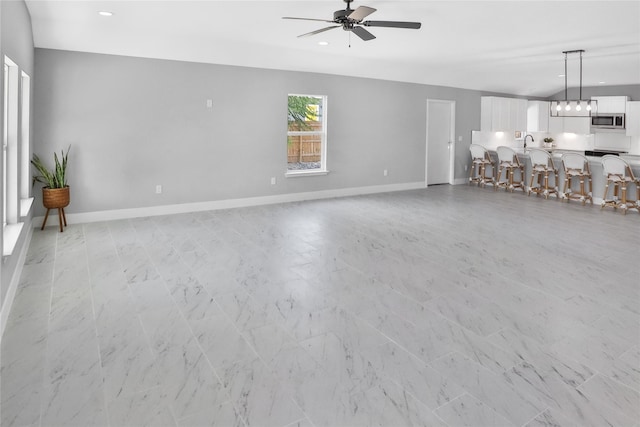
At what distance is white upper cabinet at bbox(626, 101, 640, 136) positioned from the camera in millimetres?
9602

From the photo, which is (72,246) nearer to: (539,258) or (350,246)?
(350,246)

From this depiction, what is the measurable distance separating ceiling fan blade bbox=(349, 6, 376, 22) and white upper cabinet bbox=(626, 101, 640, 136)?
8928 mm

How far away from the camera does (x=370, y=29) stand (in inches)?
209

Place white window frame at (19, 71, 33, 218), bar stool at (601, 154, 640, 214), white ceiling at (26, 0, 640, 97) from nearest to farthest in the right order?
white ceiling at (26, 0, 640, 97)
white window frame at (19, 71, 33, 218)
bar stool at (601, 154, 640, 214)

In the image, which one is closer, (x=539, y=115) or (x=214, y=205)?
(x=214, y=205)

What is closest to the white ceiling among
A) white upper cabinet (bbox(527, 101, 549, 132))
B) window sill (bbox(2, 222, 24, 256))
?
window sill (bbox(2, 222, 24, 256))

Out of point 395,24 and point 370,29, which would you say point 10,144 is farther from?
point 370,29

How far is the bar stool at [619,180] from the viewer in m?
6.79

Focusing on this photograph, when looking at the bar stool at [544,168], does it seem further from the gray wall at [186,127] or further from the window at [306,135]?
the window at [306,135]

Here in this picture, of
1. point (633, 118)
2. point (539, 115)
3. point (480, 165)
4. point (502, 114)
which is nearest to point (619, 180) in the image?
point (480, 165)

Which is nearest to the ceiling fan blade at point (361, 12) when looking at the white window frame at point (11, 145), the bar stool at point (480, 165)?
the white window frame at point (11, 145)

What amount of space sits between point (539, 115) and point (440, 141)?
345 cm

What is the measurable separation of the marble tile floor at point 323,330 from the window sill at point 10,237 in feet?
1.29

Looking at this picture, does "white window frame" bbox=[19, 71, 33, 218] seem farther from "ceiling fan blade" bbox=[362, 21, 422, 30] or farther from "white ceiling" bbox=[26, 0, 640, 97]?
"ceiling fan blade" bbox=[362, 21, 422, 30]
